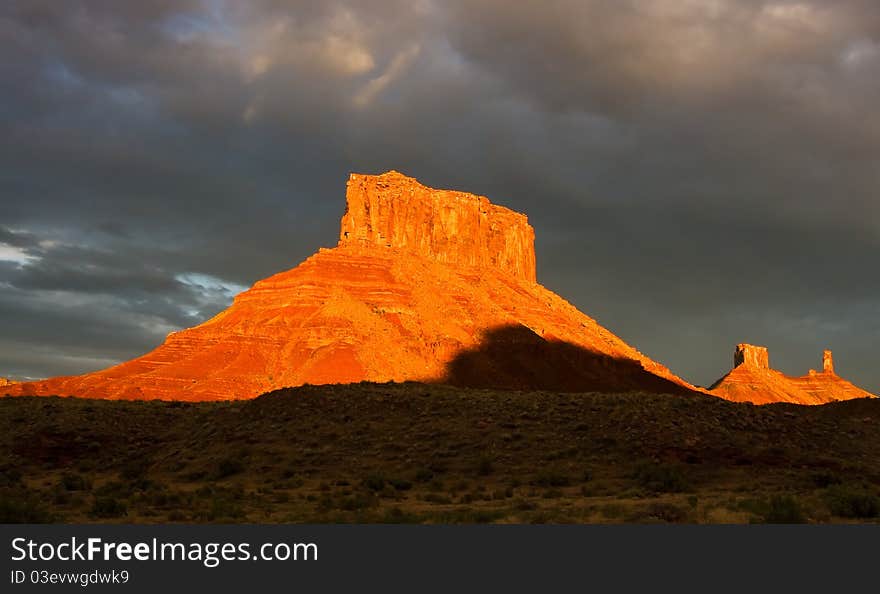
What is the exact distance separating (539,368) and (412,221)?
62650 mm

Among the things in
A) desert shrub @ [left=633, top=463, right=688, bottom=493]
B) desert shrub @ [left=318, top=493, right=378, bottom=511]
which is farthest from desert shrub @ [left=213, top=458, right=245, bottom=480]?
desert shrub @ [left=633, top=463, right=688, bottom=493]

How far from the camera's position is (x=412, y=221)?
7101 inches

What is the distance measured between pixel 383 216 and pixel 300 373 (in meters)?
72.0

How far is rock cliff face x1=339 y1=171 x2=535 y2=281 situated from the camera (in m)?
178

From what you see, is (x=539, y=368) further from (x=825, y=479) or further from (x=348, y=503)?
(x=348, y=503)

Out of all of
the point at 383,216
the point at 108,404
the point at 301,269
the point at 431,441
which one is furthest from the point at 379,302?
the point at 431,441

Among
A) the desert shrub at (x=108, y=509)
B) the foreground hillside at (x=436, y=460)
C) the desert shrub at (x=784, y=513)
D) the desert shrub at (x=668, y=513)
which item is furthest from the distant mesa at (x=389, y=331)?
the desert shrub at (x=784, y=513)

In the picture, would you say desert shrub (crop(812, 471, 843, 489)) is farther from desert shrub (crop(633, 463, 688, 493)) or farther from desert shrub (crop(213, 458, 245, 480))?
desert shrub (crop(213, 458, 245, 480))

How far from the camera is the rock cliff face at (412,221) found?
178 m

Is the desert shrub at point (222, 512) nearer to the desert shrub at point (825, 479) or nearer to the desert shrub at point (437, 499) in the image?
the desert shrub at point (437, 499)

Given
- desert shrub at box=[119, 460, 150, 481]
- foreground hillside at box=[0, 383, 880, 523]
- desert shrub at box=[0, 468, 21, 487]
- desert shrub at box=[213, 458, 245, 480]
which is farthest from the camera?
desert shrub at box=[119, 460, 150, 481]

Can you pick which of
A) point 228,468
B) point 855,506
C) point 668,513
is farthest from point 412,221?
point 668,513

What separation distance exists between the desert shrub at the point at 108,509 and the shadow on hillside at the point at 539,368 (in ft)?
295

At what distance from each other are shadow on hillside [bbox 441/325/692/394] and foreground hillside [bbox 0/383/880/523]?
65848 mm
